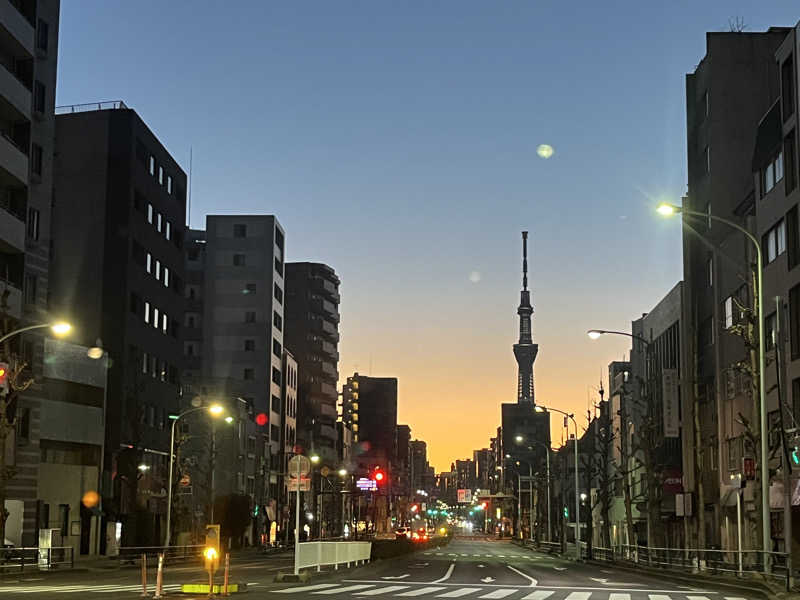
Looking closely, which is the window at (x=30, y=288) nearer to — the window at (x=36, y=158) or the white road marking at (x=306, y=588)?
the window at (x=36, y=158)

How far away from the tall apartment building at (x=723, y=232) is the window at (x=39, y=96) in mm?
37507

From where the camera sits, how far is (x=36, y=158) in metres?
63.1

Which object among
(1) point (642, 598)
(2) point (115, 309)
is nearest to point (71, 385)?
(2) point (115, 309)

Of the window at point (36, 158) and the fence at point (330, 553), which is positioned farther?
the window at point (36, 158)

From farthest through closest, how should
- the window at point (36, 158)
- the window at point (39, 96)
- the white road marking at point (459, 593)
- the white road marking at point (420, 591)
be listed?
1. the window at point (36, 158)
2. the window at point (39, 96)
3. the white road marking at point (459, 593)
4. the white road marking at point (420, 591)

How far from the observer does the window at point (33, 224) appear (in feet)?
202

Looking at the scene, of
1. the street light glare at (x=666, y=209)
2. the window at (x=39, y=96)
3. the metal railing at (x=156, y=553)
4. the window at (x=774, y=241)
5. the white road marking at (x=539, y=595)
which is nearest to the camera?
the white road marking at (x=539, y=595)

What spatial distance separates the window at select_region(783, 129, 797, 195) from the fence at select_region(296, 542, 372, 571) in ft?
84.7

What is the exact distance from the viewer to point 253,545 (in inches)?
4670

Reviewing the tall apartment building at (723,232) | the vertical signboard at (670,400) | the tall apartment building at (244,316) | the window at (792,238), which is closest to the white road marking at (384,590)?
the window at (792,238)

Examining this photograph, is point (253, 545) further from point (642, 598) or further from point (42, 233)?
point (642, 598)

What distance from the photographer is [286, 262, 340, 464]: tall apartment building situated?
175 metres

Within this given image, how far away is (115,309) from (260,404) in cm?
4819

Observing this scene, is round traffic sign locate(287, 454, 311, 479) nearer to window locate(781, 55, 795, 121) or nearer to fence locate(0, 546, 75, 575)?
fence locate(0, 546, 75, 575)
